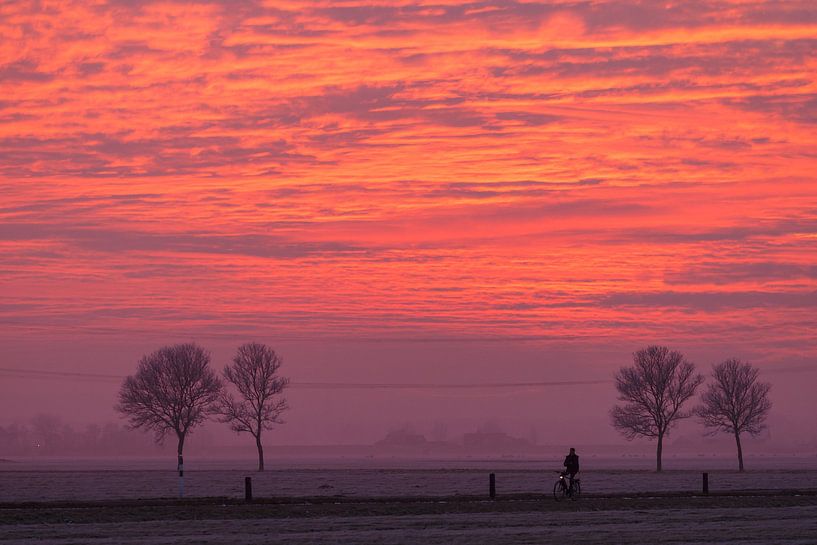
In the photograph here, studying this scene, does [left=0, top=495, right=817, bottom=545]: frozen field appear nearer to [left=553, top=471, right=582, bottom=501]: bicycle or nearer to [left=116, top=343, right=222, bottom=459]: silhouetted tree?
[left=553, top=471, right=582, bottom=501]: bicycle

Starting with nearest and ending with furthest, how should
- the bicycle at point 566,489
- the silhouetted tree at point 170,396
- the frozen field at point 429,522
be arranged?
the frozen field at point 429,522 → the bicycle at point 566,489 → the silhouetted tree at point 170,396

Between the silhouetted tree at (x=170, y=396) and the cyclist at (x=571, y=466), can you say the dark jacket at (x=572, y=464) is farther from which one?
the silhouetted tree at (x=170, y=396)

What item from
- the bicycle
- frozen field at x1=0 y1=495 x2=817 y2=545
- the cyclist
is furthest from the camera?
the cyclist

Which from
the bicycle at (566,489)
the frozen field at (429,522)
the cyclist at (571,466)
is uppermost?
the cyclist at (571,466)

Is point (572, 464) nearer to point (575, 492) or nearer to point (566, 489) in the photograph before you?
point (575, 492)

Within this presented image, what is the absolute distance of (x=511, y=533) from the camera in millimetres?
34094

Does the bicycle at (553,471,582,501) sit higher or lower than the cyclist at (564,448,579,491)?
lower

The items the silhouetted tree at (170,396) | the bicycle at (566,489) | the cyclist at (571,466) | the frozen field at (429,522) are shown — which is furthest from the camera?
the silhouetted tree at (170,396)

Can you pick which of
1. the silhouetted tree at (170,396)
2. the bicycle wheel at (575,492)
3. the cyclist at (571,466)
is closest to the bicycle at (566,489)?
the bicycle wheel at (575,492)

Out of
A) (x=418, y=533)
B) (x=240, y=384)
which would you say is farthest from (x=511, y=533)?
(x=240, y=384)


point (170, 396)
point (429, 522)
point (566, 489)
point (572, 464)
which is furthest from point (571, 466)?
point (170, 396)

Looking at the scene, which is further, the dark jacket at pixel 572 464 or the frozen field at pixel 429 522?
the dark jacket at pixel 572 464

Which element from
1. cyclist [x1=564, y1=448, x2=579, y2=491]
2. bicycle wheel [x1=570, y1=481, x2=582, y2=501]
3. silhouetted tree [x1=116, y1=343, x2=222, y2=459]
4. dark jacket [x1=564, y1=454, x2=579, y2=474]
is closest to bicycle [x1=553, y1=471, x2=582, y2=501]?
bicycle wheel [x1=570, y1=481, x2=582, y2=501]

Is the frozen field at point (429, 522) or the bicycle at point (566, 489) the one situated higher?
the bicycle at point (566, 489)
